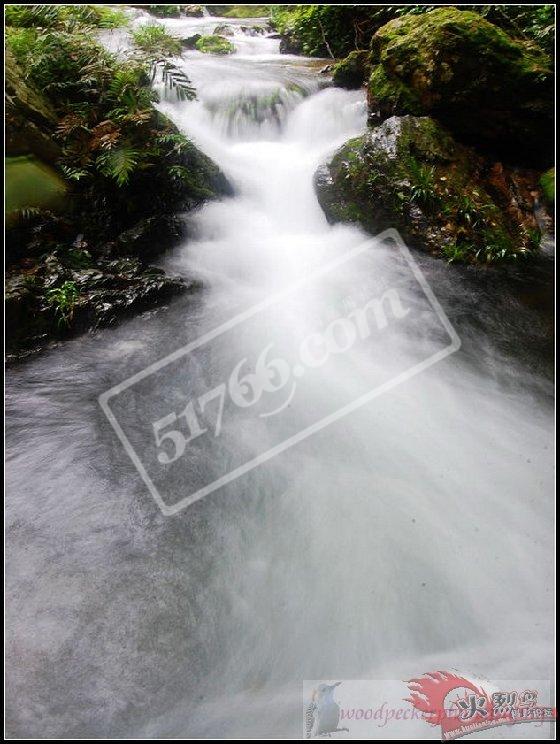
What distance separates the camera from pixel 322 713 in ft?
5.90

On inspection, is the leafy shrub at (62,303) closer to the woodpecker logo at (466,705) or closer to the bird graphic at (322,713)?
the bird graphic at (322,713)

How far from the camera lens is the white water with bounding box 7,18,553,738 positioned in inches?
72.1

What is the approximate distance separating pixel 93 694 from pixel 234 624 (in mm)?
645

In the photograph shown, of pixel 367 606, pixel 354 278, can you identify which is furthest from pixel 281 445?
pixel 354 278

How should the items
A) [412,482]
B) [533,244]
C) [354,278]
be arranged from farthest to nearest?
[533,244], [354,278], [412,482]

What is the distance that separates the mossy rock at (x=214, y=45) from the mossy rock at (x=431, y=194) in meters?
6.63

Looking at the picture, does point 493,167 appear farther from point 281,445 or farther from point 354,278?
point 281,445

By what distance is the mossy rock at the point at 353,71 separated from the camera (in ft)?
23.6

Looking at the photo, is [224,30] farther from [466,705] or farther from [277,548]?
[466,705]

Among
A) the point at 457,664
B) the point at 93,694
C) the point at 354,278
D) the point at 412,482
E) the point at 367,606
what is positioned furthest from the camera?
the point at 354,278


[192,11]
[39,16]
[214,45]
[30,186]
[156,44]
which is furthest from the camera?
[192,11]

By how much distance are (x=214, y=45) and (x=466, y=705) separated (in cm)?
1248

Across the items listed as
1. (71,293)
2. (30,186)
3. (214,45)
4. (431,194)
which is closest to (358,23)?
(214,45)

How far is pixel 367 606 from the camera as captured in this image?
208 cm
